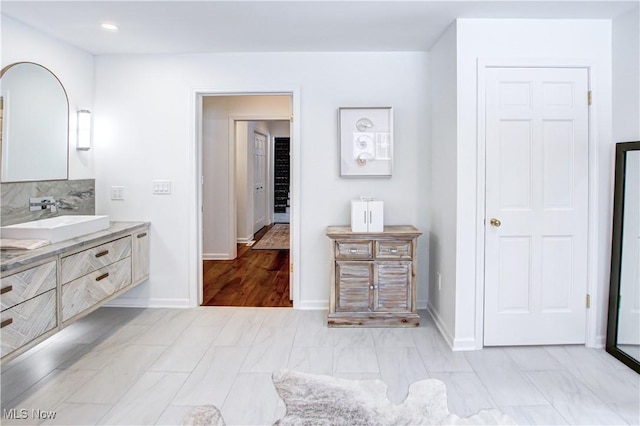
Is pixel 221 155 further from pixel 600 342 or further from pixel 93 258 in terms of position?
pixel 600 342

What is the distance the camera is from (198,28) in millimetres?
3160

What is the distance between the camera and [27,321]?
2.37 meters

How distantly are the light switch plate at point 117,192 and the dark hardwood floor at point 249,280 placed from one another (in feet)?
4.14

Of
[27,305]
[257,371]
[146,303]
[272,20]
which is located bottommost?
[257,371]

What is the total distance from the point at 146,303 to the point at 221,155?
2.48m

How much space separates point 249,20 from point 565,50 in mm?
2231

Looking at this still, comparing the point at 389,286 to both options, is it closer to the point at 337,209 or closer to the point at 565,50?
the point at 337,209

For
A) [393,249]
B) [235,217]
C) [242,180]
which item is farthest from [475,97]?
[242,180]

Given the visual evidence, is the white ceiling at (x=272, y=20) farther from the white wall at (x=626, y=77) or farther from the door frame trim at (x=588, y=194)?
the door frame trim at (x=588, y=194)

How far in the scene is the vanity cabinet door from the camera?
3639 millimetres

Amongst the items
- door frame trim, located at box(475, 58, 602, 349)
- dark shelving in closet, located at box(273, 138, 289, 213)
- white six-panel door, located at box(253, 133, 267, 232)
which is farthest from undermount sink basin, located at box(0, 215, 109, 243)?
dark shelving in closet, located at box(273, 138, 289, 213)

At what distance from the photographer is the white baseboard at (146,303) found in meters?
3.93

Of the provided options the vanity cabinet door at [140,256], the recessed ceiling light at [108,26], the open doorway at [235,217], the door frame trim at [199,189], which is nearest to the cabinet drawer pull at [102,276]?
the vanity cabinet door at [140,256]

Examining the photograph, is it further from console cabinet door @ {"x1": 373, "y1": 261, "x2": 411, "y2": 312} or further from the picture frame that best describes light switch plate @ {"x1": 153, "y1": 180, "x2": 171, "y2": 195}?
console cabinet door @ {"x1": 373, "y1": 261, "x2": 411, "y2": 312}
